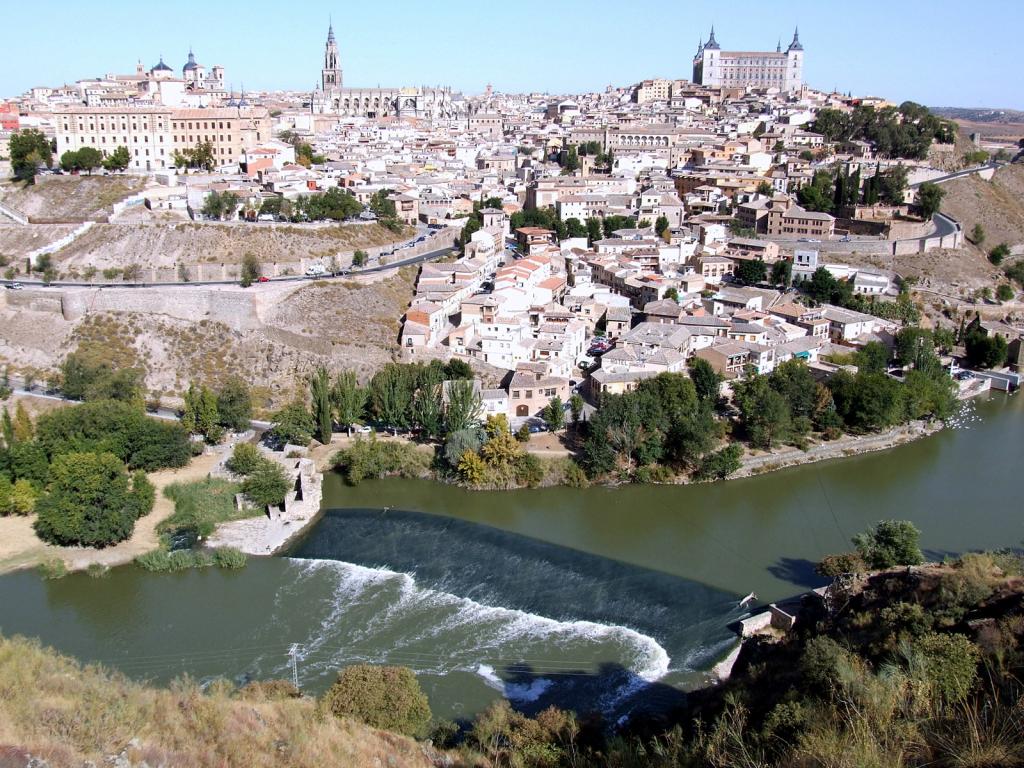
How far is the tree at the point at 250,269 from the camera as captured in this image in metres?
14.1

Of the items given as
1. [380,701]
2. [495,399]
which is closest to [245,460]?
[495,399]

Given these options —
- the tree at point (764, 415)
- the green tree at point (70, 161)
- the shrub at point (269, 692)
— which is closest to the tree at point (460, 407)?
the tree at point (764, 415)

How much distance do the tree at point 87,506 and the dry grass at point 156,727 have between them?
427 cm

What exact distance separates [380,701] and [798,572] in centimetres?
468

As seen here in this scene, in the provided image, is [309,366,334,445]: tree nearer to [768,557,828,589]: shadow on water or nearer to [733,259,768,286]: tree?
[768,557,828,589]: shadow on water

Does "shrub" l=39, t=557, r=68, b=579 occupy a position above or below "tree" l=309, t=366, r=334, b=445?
below

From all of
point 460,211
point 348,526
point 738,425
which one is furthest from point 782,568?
point 460,211

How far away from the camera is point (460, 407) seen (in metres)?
11.1

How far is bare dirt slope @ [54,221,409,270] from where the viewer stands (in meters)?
15.3

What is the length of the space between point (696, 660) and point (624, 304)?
8907mm

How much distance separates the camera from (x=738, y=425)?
12.1 metres

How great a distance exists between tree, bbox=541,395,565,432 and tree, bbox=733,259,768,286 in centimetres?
701

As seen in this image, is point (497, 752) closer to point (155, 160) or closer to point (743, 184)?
point (155, 160)

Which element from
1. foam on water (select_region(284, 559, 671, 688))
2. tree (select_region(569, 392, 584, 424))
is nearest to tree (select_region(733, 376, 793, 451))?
tree (select_region(569, 392, 584, 424))
